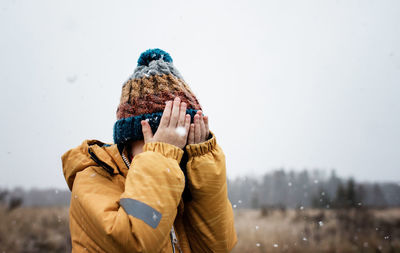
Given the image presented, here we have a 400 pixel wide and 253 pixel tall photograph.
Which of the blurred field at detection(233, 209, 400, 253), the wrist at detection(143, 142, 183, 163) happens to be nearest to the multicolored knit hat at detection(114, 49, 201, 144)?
the wrist at detection(143, 142, 183, 163)

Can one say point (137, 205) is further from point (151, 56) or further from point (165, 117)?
point (151, 56)

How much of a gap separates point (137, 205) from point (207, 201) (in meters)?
0.37

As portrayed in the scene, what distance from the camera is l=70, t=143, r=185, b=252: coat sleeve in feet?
3.03

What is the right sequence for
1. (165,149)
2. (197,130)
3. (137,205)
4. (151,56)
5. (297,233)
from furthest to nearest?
1. (297,233)
2. (151,56)
3. (197,130)
4. (165,149)
5. (137,205)

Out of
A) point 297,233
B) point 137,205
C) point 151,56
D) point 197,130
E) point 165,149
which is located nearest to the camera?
point 137,205

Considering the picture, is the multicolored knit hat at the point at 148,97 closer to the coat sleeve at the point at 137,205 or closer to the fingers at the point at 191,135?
the fingers at the point at 191,135

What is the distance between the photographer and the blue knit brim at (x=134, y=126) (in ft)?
4.00

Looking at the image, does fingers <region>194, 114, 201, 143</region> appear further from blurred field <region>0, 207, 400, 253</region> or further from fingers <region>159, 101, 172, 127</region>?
blurred field <region>0, 207, 400, 253</region>

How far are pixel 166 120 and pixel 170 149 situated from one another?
15cm

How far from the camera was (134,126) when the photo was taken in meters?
1.23

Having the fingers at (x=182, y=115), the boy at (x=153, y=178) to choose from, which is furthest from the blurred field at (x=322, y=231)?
the fingers at (x=182, y=115)

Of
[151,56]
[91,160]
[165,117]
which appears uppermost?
[151,56]

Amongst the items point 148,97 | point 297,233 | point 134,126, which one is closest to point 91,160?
point 134,126

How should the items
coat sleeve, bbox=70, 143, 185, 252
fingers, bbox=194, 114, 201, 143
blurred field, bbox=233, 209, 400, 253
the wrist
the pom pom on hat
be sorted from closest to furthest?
coat sleeve, bbox=70, 143, 185, 252
the wrist
fingers, bbox=194, 114, 201, 143
the pom pom on hat
blurred field, bbox=233, 209, 400, 253
